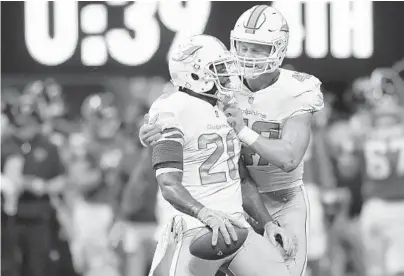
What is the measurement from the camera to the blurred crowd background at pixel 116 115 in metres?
6.68

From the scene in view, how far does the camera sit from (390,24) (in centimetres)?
763

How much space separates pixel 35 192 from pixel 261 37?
3259mm

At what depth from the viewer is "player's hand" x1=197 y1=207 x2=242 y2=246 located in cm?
333

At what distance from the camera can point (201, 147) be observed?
3.46 meters

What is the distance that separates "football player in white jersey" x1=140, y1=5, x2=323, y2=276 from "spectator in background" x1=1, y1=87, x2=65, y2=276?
9.43 ft

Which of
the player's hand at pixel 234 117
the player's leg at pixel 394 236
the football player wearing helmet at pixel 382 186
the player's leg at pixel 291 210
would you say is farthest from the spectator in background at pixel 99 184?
the player's hand at pixel 234 117

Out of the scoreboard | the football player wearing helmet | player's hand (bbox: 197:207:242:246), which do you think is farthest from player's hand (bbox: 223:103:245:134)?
the scoreboard

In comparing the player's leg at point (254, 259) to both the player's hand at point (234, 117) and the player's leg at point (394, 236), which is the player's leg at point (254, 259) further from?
the player's leg at point (394, 236)

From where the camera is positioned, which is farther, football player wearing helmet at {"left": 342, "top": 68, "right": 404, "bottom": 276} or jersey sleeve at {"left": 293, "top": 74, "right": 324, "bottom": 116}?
football player wearing helmet at {"left": 342, "top": 68, "right": 404, "bottom": 276}

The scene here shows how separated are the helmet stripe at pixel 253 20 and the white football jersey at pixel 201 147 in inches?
17.6

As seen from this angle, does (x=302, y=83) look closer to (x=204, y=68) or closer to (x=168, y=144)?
(x=204, y=68)

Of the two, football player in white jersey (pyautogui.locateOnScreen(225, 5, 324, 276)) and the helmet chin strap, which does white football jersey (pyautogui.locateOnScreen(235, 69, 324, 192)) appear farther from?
the helmet chin strap

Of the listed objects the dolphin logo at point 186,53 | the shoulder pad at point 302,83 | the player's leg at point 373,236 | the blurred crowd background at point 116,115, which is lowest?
the player's leg at point 373,236

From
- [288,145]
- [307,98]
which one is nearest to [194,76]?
[288,145]
